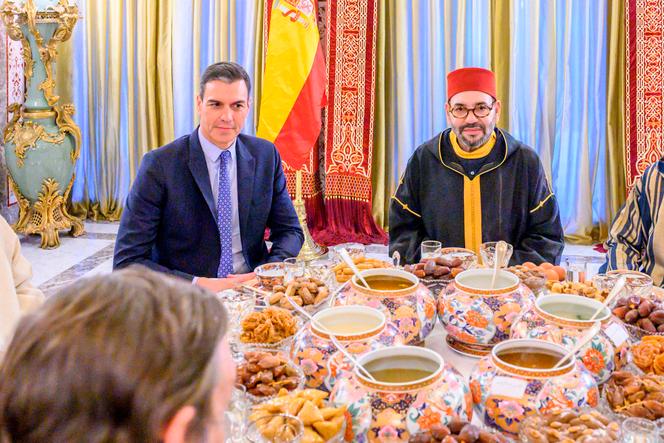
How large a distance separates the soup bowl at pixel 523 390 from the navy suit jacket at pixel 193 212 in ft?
5.40

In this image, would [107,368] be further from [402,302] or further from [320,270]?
[320,270]

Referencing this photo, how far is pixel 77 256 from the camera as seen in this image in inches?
230

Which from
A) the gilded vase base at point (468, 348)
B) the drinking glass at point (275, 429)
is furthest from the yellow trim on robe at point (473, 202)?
the drinking glass at point (275, 429)

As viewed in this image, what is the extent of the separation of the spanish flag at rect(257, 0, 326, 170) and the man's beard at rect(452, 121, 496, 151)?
83.5 inches

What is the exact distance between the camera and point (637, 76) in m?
5.62

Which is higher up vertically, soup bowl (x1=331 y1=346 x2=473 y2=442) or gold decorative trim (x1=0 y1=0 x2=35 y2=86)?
gold decorative trim (x1=0 y1=0 x2=35 y2=86)

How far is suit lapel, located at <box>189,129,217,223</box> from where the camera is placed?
308 centimetres

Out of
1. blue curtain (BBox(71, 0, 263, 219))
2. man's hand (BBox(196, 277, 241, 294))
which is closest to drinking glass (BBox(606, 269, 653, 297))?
man's hand (BBox(196, 277, 241, 294))

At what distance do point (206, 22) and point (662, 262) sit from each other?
15.1 feet

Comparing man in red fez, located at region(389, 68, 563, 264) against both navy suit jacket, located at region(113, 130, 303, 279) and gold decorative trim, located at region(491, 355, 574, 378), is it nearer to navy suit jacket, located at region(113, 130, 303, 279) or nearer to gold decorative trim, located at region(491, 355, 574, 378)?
navy suit jacket, located at region(113, 130, 303, 279)

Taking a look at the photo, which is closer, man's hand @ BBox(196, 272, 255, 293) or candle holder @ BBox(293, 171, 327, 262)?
man's hand @ BBox(196, 272, 255, 293)

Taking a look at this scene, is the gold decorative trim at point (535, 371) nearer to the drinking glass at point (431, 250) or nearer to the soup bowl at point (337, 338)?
the soup bowl at point (337, 338)

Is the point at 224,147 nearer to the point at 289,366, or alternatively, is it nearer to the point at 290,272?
the point at 290,272

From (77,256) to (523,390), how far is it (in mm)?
5008
